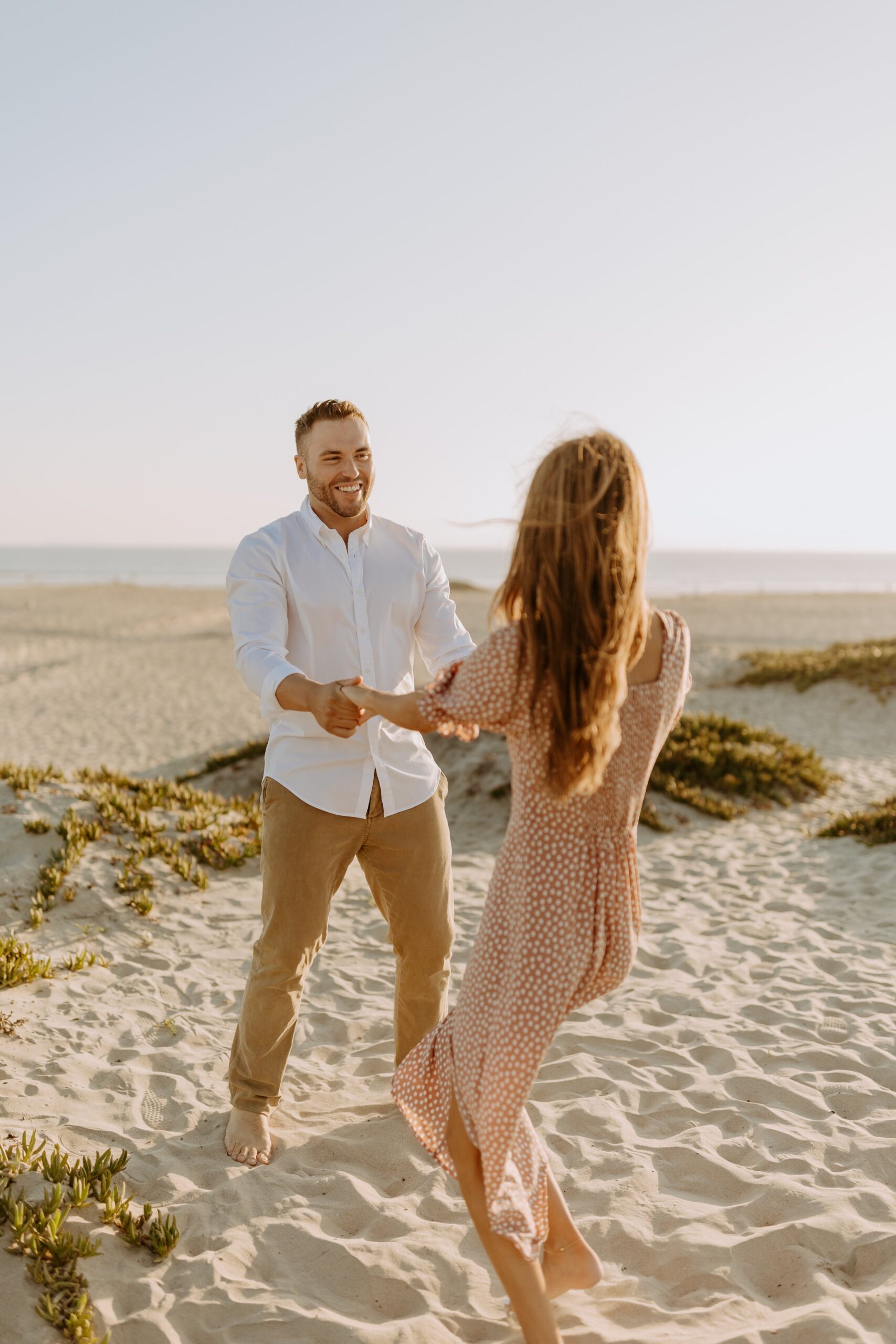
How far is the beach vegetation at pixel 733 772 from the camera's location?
983 centimetres

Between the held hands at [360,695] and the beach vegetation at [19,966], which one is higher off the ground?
the held hands at [360,695]

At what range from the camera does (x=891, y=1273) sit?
9.97 feet

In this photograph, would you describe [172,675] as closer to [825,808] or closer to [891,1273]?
[825,808]

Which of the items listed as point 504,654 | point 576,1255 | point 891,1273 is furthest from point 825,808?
point 504,654

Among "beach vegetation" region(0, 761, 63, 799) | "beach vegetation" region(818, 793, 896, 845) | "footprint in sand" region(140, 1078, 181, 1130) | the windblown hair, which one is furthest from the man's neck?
"beach vegetation" region(818, 793, 896, 845)

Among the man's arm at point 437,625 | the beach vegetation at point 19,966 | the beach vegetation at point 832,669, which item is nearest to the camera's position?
the man's arm at point 437,625

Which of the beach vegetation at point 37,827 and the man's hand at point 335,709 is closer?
the man's hand at point 335,709

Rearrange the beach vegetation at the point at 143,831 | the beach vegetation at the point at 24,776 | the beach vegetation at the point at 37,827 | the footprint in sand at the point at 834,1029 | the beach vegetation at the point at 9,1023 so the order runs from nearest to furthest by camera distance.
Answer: the beach vegetation at the point at 9,1023
the footprint in sand at the point at 834,1029
the beach vegetation at the point at 143,831
the beach vegetation at the point at 37,827
the beach vegetation at the point at 24,776

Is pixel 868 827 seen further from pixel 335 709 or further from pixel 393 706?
pixel 393 706

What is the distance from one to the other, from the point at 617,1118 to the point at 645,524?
2.82 m

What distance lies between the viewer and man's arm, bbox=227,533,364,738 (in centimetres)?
294

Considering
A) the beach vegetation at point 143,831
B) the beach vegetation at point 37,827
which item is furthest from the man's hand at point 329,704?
the beach vegetation at point 37,827

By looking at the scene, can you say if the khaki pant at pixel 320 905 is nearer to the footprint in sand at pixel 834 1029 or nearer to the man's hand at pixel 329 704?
the man's hand at pixel 329 704

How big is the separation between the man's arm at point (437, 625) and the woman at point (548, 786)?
110 cm
